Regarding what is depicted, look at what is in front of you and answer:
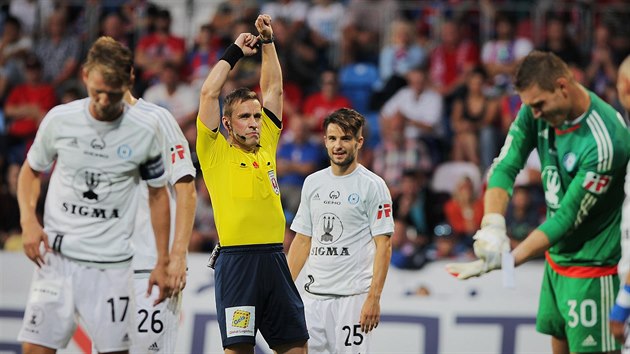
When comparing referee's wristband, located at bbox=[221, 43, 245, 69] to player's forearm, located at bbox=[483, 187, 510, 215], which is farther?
referee's wristband, located at bbox=[221, 43, 245, 69]

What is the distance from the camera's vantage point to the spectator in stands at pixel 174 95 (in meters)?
16.3

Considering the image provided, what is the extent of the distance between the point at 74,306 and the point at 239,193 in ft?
5.33

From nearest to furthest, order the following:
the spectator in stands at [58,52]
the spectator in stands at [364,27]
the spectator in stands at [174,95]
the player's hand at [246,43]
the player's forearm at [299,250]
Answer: the player's hand at [246,43], the player's forearm at [299,250], the spectator in stands at [174,95], the spectator in stands at [364,27], the spectator in stands at [58,52]

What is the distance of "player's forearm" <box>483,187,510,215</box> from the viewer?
741cm

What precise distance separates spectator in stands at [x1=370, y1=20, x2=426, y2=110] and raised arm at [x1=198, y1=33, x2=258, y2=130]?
27.1 feet

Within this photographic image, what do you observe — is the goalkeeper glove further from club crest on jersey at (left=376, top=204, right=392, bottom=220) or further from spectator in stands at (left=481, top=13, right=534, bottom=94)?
spectator in stands at (left=481, top=13, right=534, bottom=94)

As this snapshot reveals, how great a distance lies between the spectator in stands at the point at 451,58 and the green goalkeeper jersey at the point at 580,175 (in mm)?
8918

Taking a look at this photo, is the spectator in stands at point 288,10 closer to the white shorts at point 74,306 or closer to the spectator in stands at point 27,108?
the spectator in stands at point 27,108

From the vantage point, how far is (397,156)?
15.2 m

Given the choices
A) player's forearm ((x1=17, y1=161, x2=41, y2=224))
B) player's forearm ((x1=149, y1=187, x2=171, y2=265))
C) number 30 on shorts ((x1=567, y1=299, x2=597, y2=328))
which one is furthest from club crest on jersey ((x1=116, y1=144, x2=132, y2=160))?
number 30 on shorts ((x1=567, y1=299, x2=597, y2=328))


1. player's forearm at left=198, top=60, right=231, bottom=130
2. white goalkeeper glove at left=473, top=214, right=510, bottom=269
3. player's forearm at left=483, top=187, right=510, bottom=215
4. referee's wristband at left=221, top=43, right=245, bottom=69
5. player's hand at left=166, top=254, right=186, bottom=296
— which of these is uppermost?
referee's wristband at left=221, top=43, right=245, bottom=69

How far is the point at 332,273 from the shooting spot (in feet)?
29.8

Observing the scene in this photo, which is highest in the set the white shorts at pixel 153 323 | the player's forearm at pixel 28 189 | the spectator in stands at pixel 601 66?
the spectator in stands at pixel 601 66

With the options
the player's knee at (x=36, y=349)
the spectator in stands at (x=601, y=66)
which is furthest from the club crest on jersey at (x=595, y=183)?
the spectator in stands at (x=601, y=66)
